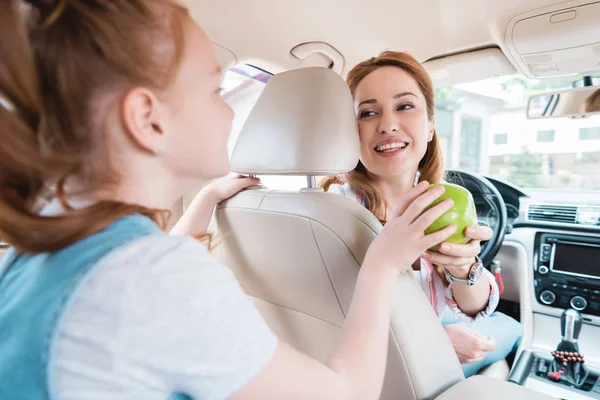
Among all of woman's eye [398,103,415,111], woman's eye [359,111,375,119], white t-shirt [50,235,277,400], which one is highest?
woman's eye [398,103,415,111]

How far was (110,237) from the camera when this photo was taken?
565mm

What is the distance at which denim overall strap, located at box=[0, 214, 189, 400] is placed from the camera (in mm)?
506

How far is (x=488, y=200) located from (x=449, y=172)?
0.29 metres

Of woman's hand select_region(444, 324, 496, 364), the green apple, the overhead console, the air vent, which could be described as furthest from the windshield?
the green apple

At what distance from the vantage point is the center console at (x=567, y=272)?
248cm

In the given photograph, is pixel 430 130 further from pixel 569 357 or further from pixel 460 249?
pixel 569 357

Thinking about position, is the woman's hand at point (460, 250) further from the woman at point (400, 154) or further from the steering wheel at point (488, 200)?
the steering wheel at point (488, 200)

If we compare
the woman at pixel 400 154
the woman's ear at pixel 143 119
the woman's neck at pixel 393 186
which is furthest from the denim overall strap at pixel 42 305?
the woman's neck at pixel 393 186

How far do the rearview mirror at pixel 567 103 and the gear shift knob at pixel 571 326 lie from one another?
119cm

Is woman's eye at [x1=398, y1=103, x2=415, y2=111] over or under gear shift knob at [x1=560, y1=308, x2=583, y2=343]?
over

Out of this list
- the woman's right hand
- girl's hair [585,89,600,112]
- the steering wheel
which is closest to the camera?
the woman's right hand

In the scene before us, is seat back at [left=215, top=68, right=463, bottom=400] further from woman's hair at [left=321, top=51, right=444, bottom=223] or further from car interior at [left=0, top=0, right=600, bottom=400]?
woman's hair at [left=321, top=51, right=444, bottom=223]

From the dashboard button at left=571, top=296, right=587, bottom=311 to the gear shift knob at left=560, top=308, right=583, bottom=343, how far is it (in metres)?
0.06

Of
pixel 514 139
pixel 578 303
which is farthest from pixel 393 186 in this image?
pixel 514 139
